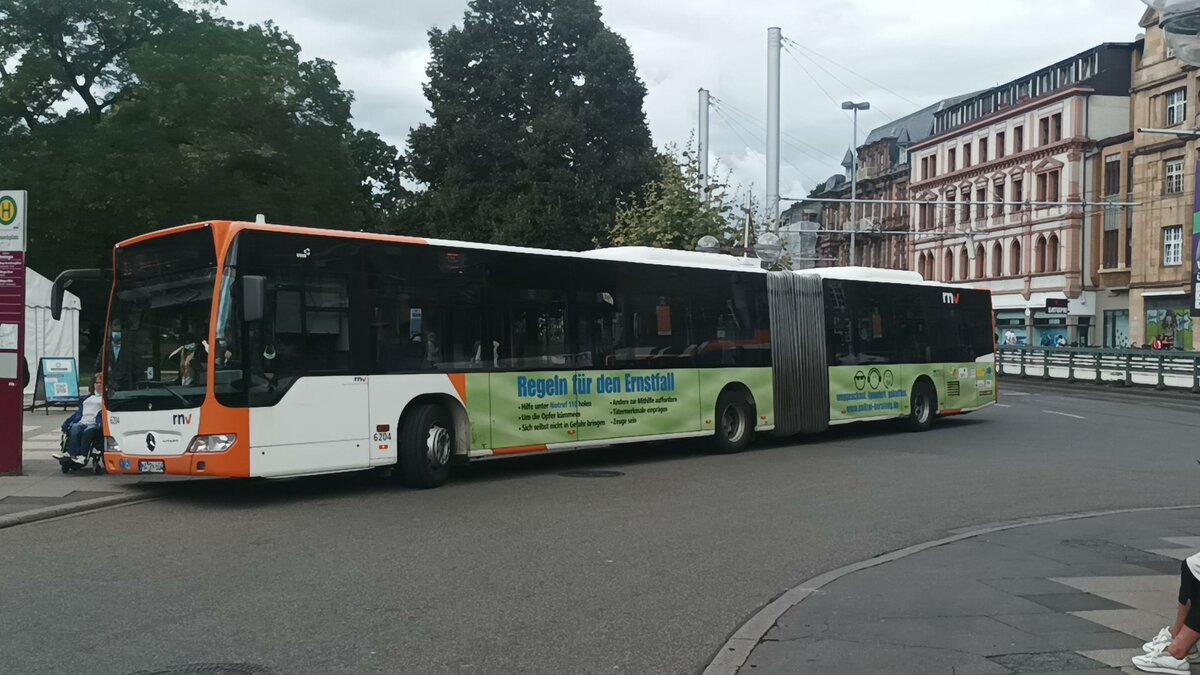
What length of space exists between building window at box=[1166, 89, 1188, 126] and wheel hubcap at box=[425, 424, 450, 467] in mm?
52744

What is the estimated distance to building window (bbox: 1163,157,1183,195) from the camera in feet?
180

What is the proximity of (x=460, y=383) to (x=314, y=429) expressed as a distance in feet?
6.85

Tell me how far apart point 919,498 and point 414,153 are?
35820 mm

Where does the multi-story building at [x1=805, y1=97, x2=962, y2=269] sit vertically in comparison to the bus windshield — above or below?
above

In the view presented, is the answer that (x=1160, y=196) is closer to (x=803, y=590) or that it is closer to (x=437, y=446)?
(x=437, y=446)

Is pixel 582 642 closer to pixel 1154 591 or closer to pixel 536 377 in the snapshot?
pixel 1154 591

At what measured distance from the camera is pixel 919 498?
1242 centimetres

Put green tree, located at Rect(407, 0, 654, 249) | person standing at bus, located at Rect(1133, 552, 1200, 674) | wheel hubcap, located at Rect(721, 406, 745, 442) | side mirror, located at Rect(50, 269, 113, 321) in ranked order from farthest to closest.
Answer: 1. green tree, located at Rect(407, 0, 654, 249)
2. wheel hubcap, located at Rect(721, 406, 745, 442)
3. side mirror, located at Rect(50, 269, 113, 321)
4. person standing at bus, located at Rect(1133, 552, 1200, 674)

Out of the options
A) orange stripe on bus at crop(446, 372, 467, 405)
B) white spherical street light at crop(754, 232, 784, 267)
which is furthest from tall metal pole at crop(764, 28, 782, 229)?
orange stripe on bus at crop(446, 372, 467, 405)

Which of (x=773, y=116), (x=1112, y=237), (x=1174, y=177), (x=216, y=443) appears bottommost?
(x=216, y=443)

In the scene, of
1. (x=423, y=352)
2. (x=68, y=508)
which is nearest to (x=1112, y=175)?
(x=423, y=352)

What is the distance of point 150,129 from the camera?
36750 mm

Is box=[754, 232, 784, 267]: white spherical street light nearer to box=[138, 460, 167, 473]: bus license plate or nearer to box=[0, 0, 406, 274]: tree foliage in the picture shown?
box=[0, 0, 406, 274]: tree foliage

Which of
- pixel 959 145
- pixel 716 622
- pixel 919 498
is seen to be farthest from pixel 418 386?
pixel 959 145
